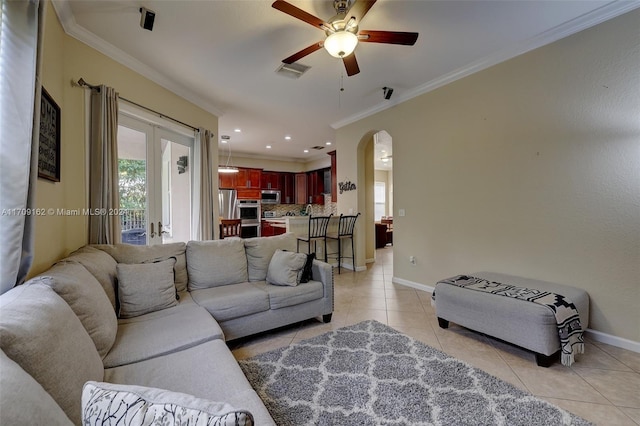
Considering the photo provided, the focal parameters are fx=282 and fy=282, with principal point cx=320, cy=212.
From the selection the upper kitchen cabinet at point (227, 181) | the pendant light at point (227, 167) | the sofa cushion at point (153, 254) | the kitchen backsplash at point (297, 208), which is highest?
the pendant light at point (227, 167)

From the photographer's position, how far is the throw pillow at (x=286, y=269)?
2775 millimetres

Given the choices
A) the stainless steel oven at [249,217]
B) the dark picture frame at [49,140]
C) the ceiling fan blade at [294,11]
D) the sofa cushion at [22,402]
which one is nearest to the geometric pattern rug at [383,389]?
the sofa cushion at [22,402]

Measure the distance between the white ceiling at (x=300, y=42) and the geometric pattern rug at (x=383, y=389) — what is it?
2.80m

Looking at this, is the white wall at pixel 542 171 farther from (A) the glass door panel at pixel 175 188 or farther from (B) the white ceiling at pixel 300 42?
(A) the glass door panel at pixel 175 188

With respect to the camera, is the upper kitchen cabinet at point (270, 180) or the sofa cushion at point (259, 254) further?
the upper kitchen cabinet at point (270, 180)

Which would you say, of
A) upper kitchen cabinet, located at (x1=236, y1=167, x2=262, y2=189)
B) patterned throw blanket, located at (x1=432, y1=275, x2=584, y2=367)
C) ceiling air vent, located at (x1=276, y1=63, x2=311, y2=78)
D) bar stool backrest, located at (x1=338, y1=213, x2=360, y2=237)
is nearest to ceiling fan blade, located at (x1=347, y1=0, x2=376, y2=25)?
ceiling air vent, located at (x1=276, y1=63, x2=311, y2=78)

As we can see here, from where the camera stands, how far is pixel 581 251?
2572mm

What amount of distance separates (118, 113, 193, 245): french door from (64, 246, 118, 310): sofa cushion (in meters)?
0.86

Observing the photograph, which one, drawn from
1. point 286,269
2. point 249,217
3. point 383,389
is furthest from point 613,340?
point 249,217

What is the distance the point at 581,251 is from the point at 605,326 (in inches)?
26.0

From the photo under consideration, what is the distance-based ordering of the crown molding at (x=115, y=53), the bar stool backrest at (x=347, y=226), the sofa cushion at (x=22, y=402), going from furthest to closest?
1. the bar stool backrest at (x=347, y=226)
2. the crown molding at (x=115, y=53)
3. the sofa cushion at (x=22, y=402)

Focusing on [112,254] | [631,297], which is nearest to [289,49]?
[112,254]

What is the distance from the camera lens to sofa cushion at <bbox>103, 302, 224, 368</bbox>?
5.14 feet

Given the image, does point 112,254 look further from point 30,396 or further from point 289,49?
point 289,49
